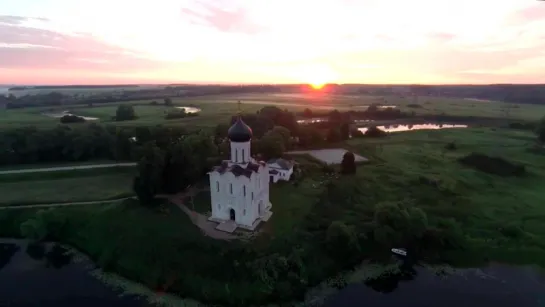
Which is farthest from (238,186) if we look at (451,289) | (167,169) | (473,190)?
(473,190)

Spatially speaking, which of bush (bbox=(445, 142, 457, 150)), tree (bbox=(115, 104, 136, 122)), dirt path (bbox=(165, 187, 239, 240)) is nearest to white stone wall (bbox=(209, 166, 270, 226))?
dirt path (bbox=(165, 187, 239, 240))

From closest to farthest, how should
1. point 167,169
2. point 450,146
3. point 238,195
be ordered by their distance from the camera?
point 238,195, point 167,169, point 450,146

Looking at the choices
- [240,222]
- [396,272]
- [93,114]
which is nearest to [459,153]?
[396,272]

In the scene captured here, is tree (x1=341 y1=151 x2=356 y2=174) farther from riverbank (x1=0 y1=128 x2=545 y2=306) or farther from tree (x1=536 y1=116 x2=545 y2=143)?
tree (x1=536 y1=116 x2=545 y2=143)

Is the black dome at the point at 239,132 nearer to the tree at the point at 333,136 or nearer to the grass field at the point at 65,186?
the grass field at the point at 65,186

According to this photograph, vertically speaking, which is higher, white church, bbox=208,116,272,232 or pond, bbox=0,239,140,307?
white church, bbox=208,116,272,232

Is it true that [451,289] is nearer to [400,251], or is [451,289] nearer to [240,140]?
[400,251]

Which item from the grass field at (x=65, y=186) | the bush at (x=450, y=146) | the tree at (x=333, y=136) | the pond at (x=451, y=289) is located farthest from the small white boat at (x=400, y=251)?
the bush at (x=450, y=146)
